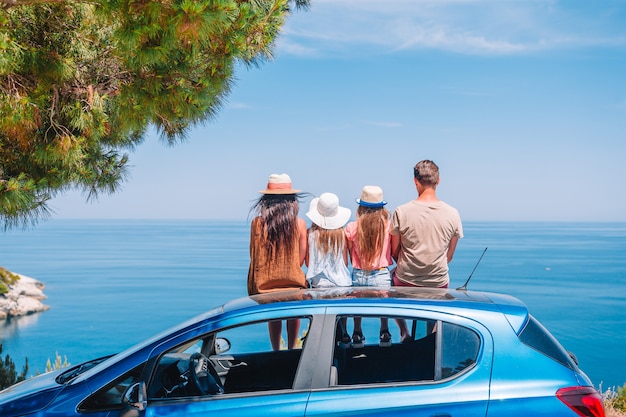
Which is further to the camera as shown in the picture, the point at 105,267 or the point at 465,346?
the point at 105,267

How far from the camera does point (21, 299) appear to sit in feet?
207

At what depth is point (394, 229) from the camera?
5.12 metres

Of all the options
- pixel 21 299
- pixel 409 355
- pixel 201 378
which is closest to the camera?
pixel 201 378

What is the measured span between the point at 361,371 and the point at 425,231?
6.43ft

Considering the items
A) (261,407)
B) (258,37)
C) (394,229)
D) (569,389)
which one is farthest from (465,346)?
(258,37)

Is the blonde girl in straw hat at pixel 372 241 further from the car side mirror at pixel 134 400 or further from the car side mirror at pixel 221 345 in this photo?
the car side mirror at pixel 134 400

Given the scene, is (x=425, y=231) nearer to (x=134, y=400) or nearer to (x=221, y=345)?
(x=221, y=345)

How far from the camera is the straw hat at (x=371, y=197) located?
17.1ft

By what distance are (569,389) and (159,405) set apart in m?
2.14

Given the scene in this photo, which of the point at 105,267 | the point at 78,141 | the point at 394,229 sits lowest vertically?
the point at 105,267

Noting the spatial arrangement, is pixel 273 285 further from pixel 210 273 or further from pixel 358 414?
pixel 210 273

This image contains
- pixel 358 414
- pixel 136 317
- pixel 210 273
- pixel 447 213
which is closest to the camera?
pixel 358 414

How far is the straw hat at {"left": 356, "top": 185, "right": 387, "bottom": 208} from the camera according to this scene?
5.23 metres

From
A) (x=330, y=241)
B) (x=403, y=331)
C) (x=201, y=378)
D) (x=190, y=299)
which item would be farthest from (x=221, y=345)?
(x=190, y=299)
